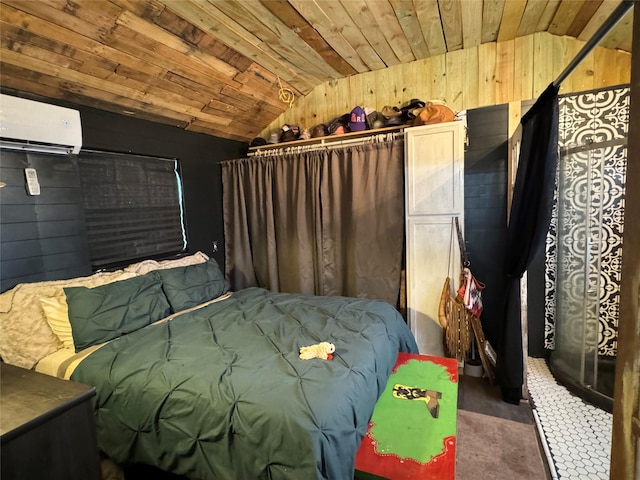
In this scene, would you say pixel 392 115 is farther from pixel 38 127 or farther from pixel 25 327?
pixel 25 327

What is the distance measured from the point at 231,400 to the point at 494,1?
2816 mm

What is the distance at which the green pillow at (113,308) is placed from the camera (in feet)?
6.33

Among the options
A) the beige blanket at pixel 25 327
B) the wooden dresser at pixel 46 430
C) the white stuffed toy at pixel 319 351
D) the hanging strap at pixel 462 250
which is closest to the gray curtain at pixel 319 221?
the hanging strap at pixel 462 250

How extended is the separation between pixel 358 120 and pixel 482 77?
3.61 feet

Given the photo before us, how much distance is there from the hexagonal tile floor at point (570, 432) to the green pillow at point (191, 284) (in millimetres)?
2515

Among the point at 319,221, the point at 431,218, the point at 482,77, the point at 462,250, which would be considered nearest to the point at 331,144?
the point at 319,221

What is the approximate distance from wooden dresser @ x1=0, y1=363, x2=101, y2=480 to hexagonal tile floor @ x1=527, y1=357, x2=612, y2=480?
208 centimetres

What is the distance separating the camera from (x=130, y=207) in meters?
2.66

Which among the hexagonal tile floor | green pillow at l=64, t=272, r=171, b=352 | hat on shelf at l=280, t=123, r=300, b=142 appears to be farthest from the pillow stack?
the hexagonal tile floor

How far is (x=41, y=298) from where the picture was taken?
74.8 inches

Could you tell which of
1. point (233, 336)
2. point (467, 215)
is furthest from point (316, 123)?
point (233, 336)

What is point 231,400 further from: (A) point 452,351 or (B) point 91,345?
(A) point 452,351

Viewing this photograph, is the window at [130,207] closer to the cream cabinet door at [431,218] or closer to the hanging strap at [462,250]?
the cream cabinet door at [431,218]

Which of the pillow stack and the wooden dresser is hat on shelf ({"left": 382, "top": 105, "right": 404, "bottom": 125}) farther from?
the wooden dresser
